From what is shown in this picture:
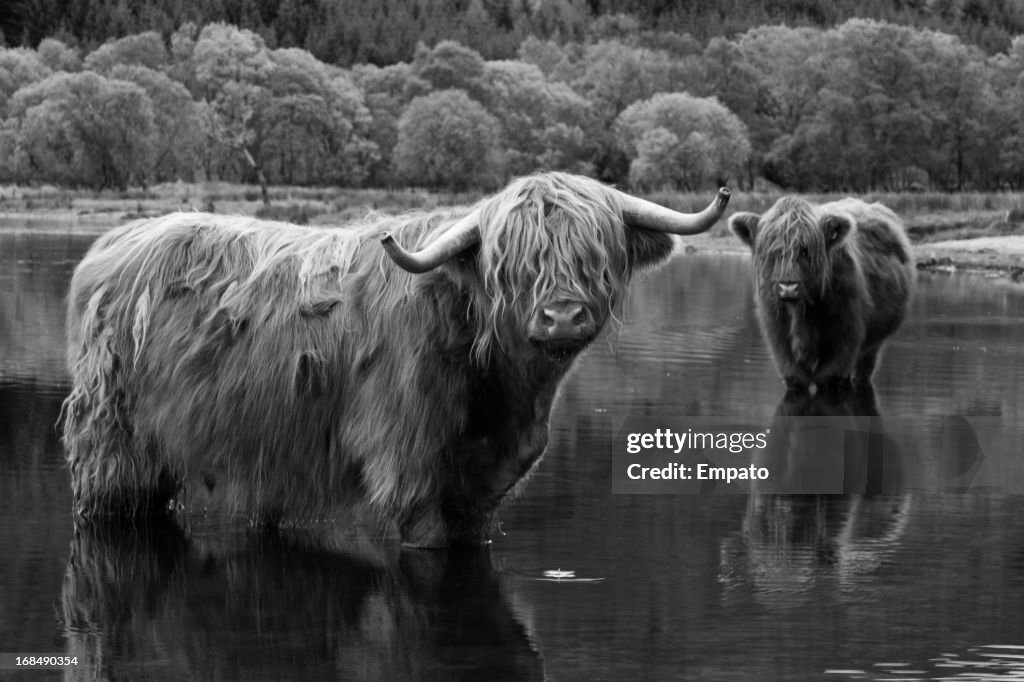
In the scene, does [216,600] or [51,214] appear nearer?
[216,600]

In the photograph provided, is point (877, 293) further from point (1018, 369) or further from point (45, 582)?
point (45, 582)

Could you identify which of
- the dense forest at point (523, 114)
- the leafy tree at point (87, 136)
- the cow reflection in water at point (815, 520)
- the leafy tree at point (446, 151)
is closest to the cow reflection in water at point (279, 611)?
the cow reflection in water at point (815, 520)

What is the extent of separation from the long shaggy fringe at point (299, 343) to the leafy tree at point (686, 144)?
7240 centimetres

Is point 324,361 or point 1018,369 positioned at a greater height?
point 324,361

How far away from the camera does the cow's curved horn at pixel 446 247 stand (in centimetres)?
533

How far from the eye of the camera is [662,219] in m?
5.57

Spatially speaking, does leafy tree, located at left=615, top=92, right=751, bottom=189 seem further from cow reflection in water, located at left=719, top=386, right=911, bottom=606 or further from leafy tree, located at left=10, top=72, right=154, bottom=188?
cow reflection in water, located at left=719, top=386, right=911, bottom=606

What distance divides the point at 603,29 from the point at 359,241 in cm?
15375

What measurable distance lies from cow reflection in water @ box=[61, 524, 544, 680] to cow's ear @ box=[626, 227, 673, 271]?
1067 mm

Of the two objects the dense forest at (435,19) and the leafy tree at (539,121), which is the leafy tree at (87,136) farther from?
the dense forest at (435,19)

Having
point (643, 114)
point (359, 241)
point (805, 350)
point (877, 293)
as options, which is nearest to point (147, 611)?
point (359, 241)

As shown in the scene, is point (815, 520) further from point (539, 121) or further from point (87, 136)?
point (539, 121)

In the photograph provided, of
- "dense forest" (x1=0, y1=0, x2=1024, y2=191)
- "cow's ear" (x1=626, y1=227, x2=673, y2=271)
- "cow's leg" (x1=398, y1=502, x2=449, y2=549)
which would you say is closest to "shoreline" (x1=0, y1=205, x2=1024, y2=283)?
"cow's ear" (x1=626, y1=227, x2=673, y2=271)

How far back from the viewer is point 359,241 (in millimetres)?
6000
